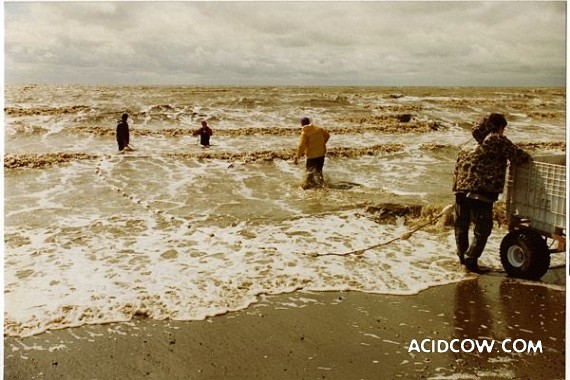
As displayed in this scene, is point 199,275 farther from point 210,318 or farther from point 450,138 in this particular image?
point 450,138

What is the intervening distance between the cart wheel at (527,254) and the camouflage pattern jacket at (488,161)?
496mm

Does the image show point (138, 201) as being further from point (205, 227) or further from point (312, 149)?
point (312, 149)

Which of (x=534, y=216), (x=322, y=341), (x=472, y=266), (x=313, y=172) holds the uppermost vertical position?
(x=313, y=172)

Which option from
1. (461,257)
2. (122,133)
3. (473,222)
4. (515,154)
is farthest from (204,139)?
(515,154)

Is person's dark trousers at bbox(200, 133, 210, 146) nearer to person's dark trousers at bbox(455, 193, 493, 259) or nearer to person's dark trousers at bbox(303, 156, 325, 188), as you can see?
person's dark trousers at bbox(303, 156, 325, 188)

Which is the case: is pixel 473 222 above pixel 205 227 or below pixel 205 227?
above

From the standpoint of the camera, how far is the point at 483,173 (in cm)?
516

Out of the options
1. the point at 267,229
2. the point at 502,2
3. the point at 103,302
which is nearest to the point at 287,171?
the point at 267,229

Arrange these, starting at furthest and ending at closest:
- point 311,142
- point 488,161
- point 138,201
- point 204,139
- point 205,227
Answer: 1. point 204,139
2. point 311,142
3. point 138,201
4. point 205,227
5. point 488,161

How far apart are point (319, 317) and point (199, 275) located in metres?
1.64

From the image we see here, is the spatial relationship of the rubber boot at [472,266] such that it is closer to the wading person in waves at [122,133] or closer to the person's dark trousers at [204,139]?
the wading person in waves at [122,133]

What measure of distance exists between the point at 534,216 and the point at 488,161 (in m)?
0.71

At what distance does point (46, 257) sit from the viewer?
6.00 meters

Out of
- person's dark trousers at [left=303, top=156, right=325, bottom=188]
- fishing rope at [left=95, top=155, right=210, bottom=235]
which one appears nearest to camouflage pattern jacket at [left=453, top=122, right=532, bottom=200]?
fishing rope at [left=95, top=155, right=210, bottom=235]
